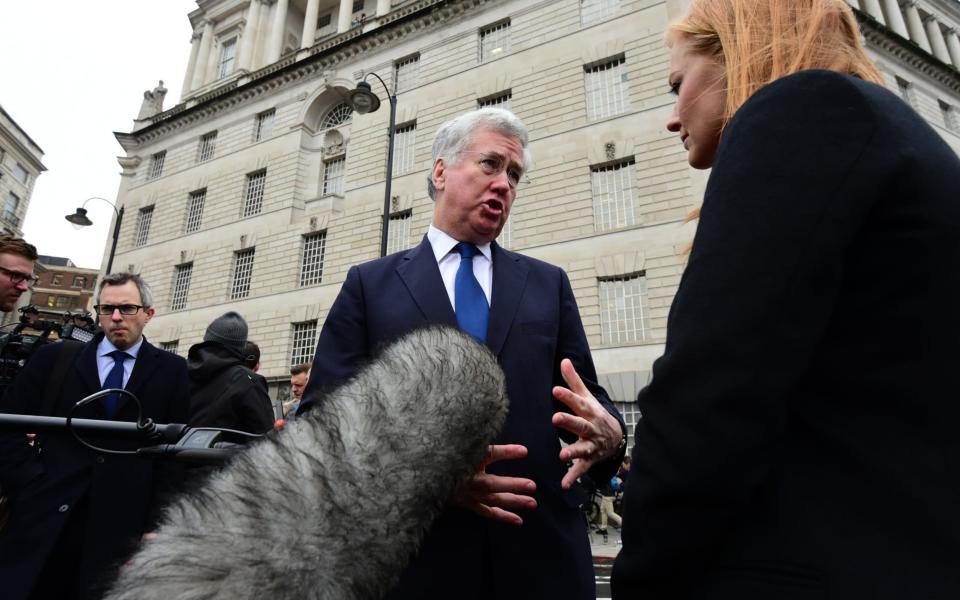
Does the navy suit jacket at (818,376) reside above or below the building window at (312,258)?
below

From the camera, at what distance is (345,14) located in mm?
31906

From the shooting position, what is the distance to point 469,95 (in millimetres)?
22375

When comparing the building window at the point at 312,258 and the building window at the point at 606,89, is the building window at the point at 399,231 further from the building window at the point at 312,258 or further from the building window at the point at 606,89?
the building window at the point at 606,89

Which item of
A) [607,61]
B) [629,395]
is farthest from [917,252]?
[607,61]

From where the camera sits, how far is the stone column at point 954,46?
32.6 meters

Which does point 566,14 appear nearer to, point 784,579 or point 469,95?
point 469,95

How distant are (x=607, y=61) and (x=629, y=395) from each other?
42.2 feet

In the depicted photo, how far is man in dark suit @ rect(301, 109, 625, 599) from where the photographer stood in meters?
1.87

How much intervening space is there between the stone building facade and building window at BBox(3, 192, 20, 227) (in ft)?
116

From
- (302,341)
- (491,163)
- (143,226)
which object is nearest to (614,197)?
(302,341)

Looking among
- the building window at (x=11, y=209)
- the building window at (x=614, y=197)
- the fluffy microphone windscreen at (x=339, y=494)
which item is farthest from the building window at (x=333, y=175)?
the building window at (x=11, y=209)

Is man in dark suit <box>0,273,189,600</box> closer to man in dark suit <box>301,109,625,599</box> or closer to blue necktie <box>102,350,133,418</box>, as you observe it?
blue necktie <box>102,350,133,418</box>

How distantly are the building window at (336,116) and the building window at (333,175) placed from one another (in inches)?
84.8

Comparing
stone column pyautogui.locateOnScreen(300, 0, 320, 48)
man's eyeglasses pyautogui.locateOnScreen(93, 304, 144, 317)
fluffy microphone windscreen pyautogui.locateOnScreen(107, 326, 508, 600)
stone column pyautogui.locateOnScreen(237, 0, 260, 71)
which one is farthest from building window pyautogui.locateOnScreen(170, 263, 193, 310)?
fluffy microphone windscreen pyautogui.locateOnScreen(107, 326, 508, 600)
